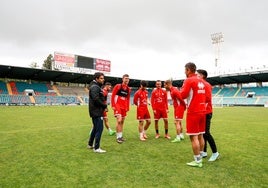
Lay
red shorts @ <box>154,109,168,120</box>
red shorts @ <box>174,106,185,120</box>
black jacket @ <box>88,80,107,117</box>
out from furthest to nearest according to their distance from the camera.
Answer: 1. red shorts @ <box>154,109,168,120</box>
2. red shorts @ <box>174,106,185,120</box>
3. black jacket @ <box>88,80,107,117</box>

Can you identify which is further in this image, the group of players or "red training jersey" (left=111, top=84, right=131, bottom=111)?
"red training jersey" (left=111, top=84, right=131, bottom=111)

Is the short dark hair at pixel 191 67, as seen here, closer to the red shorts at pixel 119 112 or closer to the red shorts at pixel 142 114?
the red shorts at pixel 119 112

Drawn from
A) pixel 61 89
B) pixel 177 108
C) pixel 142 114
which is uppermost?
pixel 61 89

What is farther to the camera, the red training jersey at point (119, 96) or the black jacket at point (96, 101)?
the red training jersey at point (119, 96)

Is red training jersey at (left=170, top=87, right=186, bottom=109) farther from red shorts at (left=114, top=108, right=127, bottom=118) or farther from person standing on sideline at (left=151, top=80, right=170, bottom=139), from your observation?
red shorts at (left=114, top=108, right=127, bottom=118)

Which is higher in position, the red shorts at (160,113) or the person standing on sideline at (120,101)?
the person standing on sideline at (120,101)

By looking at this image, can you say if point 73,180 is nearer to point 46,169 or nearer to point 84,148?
point 46,169

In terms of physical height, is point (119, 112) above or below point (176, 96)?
below

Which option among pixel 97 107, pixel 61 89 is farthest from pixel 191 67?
pixel 61 89

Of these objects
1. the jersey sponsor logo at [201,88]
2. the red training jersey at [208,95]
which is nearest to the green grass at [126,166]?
the red training jersey at [208,95]

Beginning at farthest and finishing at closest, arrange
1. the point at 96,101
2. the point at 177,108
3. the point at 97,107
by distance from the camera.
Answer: the point at 177,108 → the point at 97,107 → the point at 96,101

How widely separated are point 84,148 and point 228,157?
4.16 m

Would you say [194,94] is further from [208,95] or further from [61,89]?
[61,89]

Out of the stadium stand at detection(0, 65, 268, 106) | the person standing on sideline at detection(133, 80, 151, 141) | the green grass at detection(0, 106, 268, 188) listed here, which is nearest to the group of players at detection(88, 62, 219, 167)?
the person standing on sideline at detection(133, 80, 151, 141)
